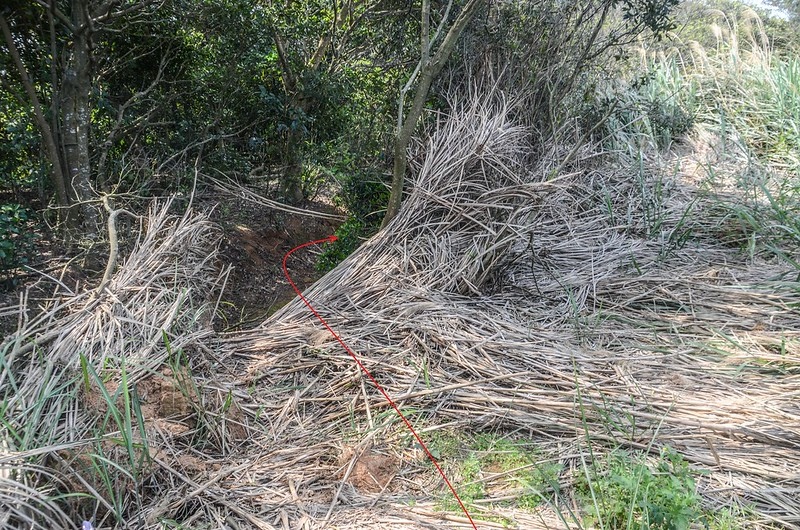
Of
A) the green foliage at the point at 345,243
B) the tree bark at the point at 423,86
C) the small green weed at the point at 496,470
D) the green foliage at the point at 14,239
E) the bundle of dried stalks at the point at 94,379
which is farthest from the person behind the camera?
the green foliage at the point at 345,243

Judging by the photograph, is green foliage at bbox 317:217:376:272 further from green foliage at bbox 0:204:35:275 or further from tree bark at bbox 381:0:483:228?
green foliage at bbox 0:204:35:275

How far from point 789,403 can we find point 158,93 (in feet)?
16.8

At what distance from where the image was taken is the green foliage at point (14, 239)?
11.4 feet

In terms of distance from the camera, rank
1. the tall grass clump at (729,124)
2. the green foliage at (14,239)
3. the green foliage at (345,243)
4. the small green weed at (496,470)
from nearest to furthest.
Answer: the small green weed at (496,470), the green foliage at (14,239), the tall grass clump at (729,124), the green foliage at (345,243)

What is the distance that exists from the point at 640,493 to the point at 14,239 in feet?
13.3

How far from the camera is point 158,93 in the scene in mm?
5129

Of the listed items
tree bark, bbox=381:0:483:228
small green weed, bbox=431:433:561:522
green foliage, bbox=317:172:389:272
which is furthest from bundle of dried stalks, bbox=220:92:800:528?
green foliage, bbox=317:172:389:272

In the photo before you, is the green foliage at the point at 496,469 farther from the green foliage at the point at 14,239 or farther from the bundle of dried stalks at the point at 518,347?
the green foliage at the point at 14,239

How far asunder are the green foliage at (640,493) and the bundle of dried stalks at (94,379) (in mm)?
1598

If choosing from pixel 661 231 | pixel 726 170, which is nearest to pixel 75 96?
pixel 661 231

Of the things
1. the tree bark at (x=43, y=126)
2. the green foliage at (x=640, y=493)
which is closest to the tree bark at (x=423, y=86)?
the tree bark at (x=43, y=126)

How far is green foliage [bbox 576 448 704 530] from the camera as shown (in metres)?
1.78

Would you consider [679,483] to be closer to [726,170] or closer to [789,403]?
[789,403]

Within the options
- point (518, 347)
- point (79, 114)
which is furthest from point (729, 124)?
point (79, 114)
